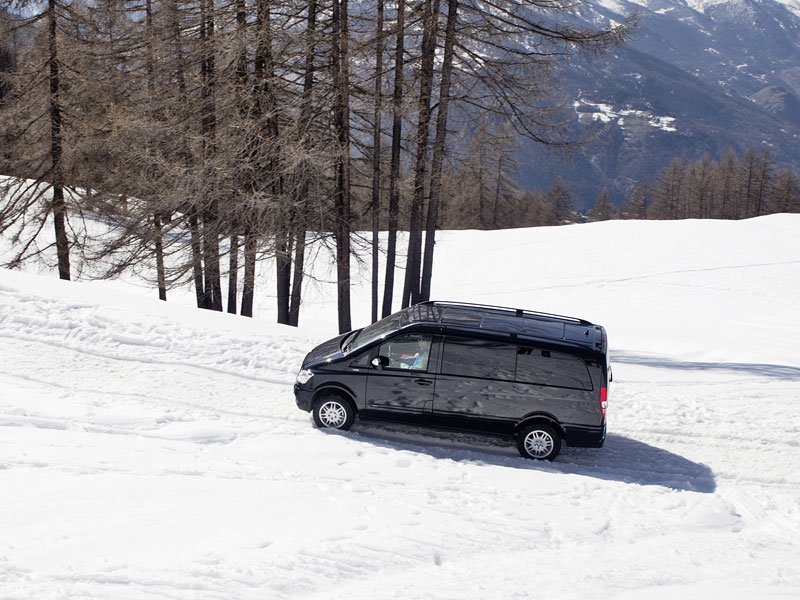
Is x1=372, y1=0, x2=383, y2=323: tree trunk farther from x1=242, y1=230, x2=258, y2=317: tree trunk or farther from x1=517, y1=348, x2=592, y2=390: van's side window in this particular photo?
x1=517, y1=348, x2=592, y2=390: van's side window

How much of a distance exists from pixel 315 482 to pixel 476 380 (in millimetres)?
2620

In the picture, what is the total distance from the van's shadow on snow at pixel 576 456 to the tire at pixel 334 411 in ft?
0.68

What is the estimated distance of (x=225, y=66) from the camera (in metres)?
15.5

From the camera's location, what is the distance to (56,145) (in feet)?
70.4

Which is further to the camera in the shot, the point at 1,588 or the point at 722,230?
the point at 722,230

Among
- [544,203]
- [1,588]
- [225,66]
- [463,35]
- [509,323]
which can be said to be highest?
[544,203]

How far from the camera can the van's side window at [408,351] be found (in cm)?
976

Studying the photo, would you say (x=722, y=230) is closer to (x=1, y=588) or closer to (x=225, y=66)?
(x=225, y=66)

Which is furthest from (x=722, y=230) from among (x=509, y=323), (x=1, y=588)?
(x=1, y=588)

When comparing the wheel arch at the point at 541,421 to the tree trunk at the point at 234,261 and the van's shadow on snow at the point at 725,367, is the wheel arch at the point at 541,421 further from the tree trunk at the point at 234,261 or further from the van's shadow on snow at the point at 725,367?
the tree trunk at the point at 234,261

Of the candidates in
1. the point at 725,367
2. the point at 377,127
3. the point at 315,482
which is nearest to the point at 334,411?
the point at 315,482

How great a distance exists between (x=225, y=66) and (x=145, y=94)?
4.74m

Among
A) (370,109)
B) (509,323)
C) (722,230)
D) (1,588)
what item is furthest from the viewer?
(722,230)

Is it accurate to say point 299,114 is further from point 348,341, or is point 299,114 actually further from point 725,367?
point 725,367
